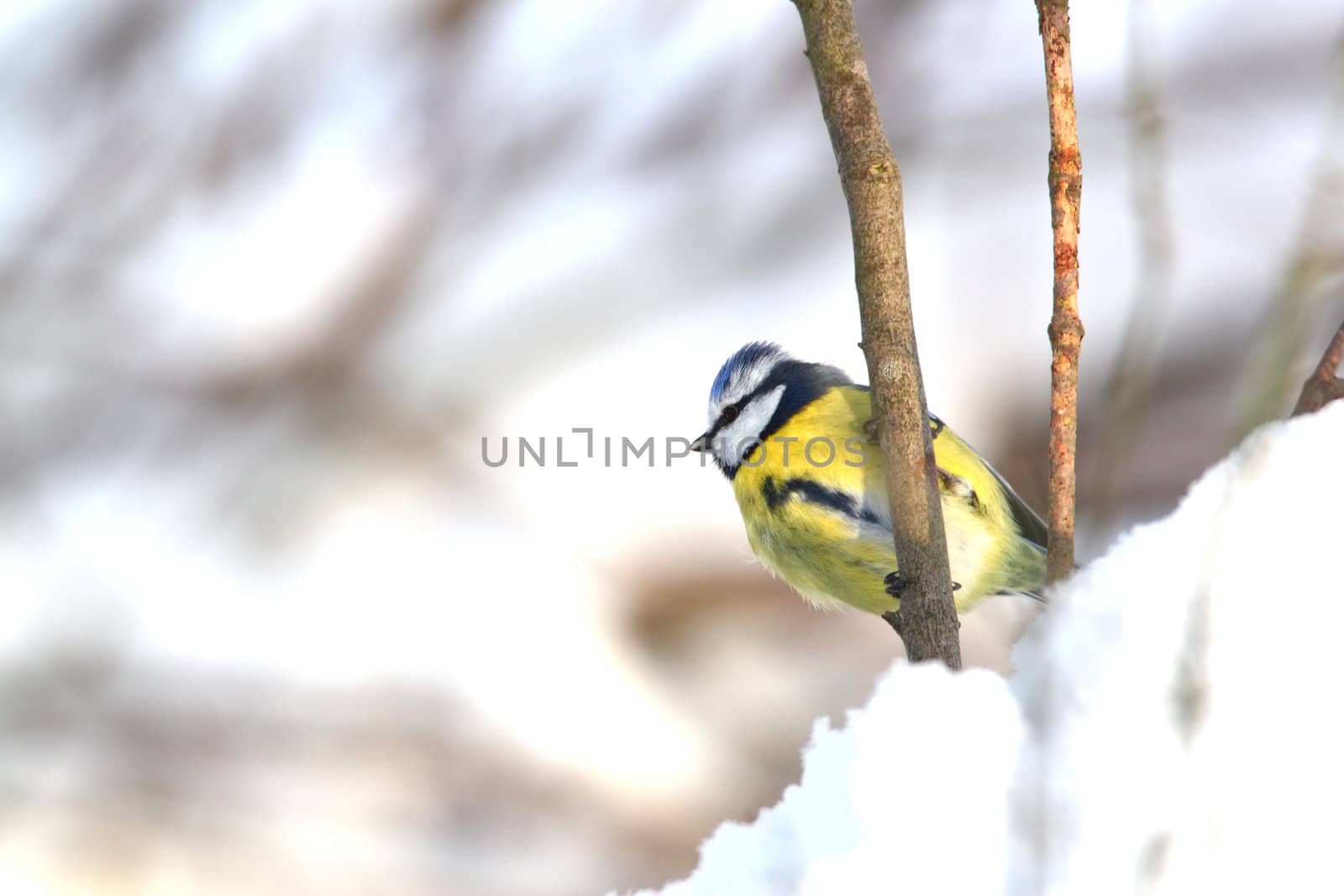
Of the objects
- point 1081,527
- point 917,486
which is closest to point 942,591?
point 917,486

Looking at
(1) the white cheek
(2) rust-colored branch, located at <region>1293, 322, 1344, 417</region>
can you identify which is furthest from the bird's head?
(2) rust-colored branch, located at <region>1293, 322, 1344, 417</region>

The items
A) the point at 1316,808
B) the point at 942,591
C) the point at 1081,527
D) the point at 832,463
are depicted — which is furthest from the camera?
the point at 832,463

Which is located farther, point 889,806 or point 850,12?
point 850,12

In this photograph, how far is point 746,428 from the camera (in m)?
1.31

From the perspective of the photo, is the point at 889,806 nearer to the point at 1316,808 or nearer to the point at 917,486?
the point at 1316,808

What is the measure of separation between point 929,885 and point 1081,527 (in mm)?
131

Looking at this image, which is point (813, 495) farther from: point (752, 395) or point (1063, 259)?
point (1063, 259)

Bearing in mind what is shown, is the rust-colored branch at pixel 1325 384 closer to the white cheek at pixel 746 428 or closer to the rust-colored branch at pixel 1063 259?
the rust-colored branch at pixel 1063 259

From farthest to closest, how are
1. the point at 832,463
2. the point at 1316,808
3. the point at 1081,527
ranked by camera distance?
the point at 832,463
the point at 1081,527
the point at 1316,808

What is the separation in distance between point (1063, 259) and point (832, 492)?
70 centimetres

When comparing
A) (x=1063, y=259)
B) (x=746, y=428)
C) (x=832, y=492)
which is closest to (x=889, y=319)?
(x=1063, y=259)

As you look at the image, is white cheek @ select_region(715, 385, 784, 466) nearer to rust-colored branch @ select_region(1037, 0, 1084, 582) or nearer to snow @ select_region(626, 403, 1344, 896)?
rust-colored branch @ select_region(1037, 0, 1084, 582)

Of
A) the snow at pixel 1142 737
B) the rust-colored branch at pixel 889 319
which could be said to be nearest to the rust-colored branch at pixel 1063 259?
the rust-colored branch at pixel 889 319

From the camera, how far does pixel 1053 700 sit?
0.85 ft
